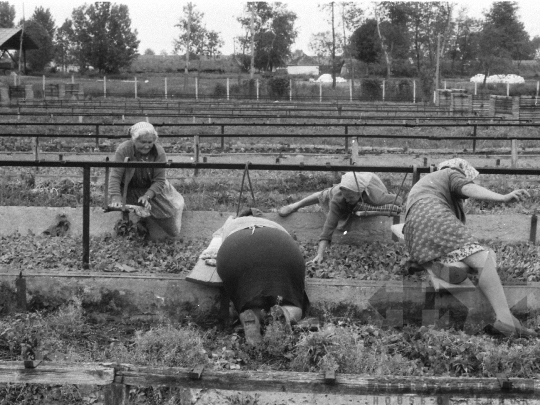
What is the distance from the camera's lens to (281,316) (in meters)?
5.55

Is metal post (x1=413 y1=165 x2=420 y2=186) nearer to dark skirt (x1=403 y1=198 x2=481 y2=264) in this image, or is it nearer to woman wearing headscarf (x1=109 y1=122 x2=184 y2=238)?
dark skirt (x1=403 y1=198 x2=481 y2=264)

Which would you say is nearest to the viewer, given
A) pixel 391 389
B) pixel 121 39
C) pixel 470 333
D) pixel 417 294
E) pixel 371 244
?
pixel 391 389

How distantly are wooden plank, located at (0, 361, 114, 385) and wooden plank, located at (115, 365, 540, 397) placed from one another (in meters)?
0.07

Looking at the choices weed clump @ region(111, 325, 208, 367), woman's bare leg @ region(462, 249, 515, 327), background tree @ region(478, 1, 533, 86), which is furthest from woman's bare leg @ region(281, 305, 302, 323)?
background tree @ region(478, 1, 533, 86)

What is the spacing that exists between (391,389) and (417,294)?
2658mm

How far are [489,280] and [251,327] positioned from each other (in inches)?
61.0

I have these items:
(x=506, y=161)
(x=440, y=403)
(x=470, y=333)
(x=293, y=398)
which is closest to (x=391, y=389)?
(x=440, y=403)

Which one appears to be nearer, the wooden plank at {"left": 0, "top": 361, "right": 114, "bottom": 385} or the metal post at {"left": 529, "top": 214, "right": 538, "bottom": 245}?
the wooden plank at {"left": 0, "top": 361, "right": 114, "bottom": 385}

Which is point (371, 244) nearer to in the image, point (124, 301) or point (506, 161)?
point (124, 301)

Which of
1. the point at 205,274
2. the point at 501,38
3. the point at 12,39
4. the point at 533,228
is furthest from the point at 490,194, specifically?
the point at 501,38

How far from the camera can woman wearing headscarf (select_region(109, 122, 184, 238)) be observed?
7.59 metres

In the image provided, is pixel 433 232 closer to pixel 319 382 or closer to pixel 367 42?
pixel 319 382

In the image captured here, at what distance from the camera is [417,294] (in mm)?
6348

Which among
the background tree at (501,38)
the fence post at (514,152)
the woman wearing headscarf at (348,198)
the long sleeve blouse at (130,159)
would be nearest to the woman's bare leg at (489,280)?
the woman wearing headscarf at (348,198)
